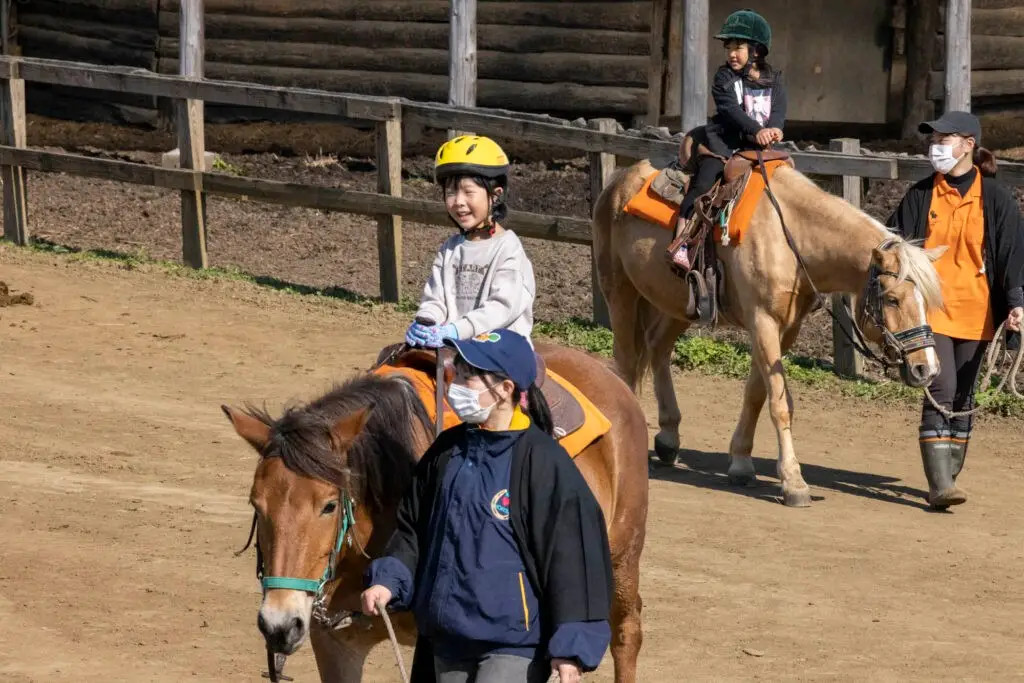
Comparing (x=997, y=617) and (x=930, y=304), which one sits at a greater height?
(x=930, y=304)

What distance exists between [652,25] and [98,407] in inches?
373

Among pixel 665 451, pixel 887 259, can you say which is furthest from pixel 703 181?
pixel 665 451

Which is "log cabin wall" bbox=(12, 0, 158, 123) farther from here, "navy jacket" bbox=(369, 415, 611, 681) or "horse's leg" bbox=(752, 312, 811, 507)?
"navy jacket" bbox=(369, 415, 611, 681)

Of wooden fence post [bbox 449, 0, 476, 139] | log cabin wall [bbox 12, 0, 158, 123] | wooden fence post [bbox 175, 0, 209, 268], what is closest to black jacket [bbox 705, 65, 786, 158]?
wooden fence post [bbox 175, 0, 209, 268]

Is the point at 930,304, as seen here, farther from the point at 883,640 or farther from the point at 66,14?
the point at 66,14

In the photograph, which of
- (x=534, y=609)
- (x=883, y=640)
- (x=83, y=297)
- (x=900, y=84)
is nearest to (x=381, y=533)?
(x=534, y=609)

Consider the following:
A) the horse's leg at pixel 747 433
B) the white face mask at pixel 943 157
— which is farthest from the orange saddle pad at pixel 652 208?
the white face mask at pixel 943 157

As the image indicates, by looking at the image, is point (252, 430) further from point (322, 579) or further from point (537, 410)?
point (537, 410)

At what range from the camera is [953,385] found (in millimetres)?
8398

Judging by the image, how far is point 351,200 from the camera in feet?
43.1

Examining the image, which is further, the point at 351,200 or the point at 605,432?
the point at 351,200

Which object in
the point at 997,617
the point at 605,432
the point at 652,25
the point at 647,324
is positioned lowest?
the point at 997,617

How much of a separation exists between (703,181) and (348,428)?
202 inches

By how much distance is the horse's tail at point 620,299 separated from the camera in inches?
379
